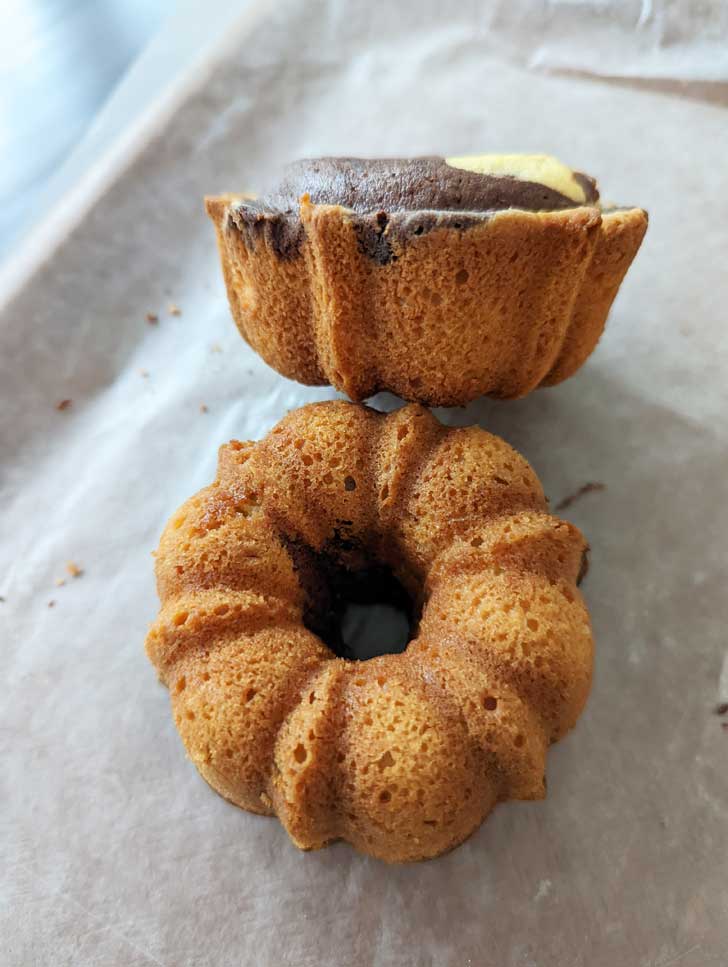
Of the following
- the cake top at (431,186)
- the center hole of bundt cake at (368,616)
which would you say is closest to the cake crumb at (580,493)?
the center hole of bundt cake at (368,616)

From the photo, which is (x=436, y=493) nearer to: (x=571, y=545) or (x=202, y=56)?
(x=571, y=545)

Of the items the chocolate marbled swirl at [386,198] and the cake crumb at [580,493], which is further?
the cake crumb at [580,493]

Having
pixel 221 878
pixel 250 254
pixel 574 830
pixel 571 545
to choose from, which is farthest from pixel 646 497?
pixel 221 878

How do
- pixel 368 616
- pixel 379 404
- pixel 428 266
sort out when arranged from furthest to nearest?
1. pixel 379 404
2. pixel 368 616
3. pixel 428 266

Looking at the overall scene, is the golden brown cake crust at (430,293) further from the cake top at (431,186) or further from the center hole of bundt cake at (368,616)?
the center hole of bundt cake at (368,616)

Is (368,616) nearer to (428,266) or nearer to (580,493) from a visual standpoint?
(580,493)

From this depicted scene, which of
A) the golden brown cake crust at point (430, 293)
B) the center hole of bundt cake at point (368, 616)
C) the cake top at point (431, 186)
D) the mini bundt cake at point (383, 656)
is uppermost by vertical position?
the cake top at point (431, 186)

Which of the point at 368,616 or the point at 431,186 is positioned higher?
the point at 431,186

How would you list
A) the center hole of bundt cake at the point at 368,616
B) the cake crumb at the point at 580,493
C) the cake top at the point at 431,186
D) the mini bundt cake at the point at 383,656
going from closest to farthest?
the mini bundt cake at the point at 383,656, the cake top at the point at 431,186, the center hole of bundt cake at the point at 368,616, the cake crumb at the point at 580,493

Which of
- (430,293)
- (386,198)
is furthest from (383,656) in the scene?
(386,198)

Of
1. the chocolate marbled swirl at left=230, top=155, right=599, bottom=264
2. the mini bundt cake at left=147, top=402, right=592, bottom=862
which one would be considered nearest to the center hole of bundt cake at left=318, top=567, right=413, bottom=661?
the mini bundt cake at left=147, top=402, right=592, bottom=862
